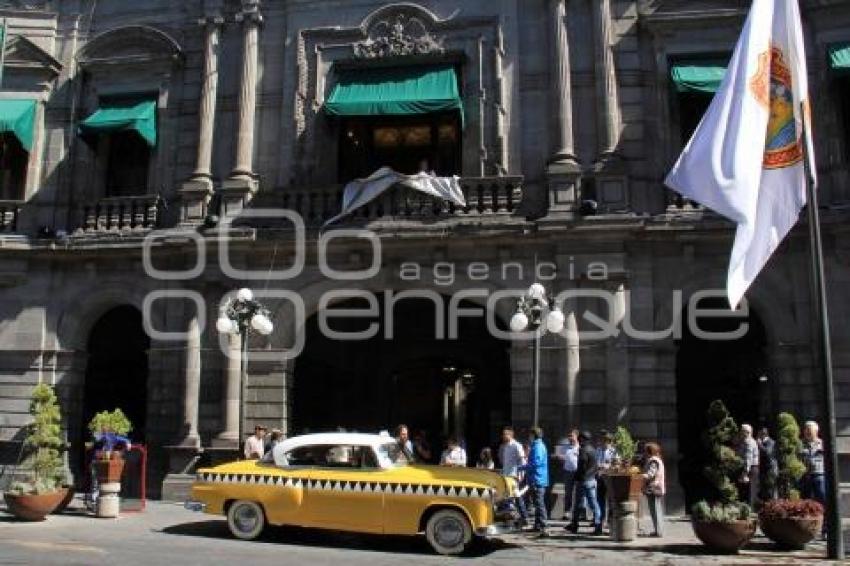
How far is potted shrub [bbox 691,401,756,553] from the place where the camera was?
12.0 m

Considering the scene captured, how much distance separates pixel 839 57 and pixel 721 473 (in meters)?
9.58

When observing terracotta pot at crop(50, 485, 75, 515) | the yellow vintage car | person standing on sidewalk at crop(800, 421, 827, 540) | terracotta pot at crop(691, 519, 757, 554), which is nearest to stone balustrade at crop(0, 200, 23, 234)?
terracotta pot at crop(50, 485, 75, 515)

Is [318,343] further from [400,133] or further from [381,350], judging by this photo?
[400,133]

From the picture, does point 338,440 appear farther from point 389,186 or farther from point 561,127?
point 561,127

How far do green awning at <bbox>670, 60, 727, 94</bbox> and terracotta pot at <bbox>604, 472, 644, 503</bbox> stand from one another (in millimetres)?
8711

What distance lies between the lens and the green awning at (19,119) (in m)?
19.6

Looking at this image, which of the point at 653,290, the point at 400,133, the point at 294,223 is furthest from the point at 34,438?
the point at 653,290

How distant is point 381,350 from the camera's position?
939 inches

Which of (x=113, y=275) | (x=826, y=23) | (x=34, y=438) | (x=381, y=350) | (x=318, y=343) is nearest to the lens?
(x=34, y=438)

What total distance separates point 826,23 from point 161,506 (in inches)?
676

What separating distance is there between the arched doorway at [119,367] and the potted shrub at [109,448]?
4.51 meters

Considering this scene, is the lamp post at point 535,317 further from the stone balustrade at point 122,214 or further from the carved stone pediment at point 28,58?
the carved stone pediment at point 28,58

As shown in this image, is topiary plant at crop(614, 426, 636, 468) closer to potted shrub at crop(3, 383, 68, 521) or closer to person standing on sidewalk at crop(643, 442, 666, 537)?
person standing on sidewalk at crop(643, 442, 666, 537)

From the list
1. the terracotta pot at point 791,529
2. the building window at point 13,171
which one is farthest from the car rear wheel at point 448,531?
the building window at point 13,171
